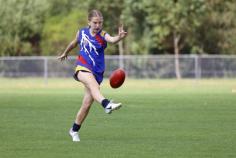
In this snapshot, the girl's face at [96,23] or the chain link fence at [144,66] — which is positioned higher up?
the girl's face at [96,23]

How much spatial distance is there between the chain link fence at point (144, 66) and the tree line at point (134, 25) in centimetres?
945

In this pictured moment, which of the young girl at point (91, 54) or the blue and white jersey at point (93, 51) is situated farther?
the blue and white jersey at point (93, 51)

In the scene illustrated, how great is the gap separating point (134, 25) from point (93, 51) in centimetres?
4985

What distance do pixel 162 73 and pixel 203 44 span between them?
13.3 meters

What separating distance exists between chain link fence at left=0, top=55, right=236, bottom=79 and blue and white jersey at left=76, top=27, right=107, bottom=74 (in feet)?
117

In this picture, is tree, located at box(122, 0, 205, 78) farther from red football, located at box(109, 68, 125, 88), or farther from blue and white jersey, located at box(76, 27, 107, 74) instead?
blue and white jersey, located at box(76, 27, 107, 74)

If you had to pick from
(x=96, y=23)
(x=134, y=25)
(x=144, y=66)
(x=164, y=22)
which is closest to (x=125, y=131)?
(x=96, y=23)

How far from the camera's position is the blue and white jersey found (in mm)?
14211

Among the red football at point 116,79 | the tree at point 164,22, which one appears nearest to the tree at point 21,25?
the tree at point 164,22

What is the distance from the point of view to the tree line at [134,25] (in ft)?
200

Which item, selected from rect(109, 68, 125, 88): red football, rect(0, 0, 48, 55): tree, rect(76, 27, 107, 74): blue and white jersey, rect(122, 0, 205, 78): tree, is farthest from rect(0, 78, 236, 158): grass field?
rect(0, 0, 48, 55): tree

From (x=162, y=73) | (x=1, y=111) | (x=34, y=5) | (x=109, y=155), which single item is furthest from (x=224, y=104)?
(x=34, y=5)

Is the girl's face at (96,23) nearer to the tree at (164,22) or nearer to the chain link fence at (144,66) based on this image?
the chain link fence at (144,66)

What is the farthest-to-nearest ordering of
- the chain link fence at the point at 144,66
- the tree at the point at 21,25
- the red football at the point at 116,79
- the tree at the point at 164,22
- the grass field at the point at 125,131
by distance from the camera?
the tree at the point at 21,25, the tree at the point at 164,22, the chain link fence at the point at 144,66, the red football at the point at 116,79, the grass field at the point at 125,131
